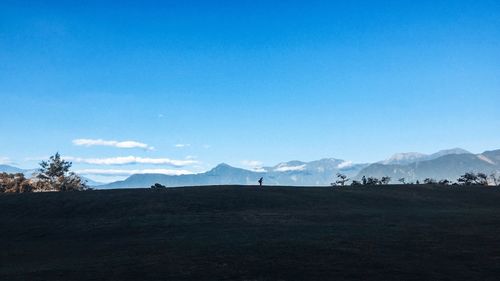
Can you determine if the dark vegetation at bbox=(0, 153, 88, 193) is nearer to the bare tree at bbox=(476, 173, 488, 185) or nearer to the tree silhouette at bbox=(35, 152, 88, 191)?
the tree silhouette at bbox=(35, 152, 88, 191)

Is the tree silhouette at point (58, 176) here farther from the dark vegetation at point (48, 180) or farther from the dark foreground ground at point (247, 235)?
the dark foreground ground at point (247, 235)

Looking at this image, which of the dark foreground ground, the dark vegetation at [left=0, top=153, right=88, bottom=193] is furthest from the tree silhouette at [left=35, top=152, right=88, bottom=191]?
the dark foreground ground

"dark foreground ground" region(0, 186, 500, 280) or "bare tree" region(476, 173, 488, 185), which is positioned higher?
"bare tree" region(476, 173, 488, 185)

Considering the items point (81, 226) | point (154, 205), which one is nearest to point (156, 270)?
point (81, 226)

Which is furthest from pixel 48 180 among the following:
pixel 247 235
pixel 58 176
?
pixel 247 235

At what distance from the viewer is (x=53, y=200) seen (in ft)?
177

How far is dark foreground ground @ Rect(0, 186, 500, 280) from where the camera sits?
781 inches

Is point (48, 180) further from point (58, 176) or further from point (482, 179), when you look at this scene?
point (482, 179)

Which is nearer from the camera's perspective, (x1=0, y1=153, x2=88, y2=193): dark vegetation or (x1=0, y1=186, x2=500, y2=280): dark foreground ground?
(x1=0, y1=186, x2=500, y2=280): dark foreground ground

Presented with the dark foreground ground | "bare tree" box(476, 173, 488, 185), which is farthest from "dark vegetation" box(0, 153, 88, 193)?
"bare tree" box(476, 173, 488, 185)

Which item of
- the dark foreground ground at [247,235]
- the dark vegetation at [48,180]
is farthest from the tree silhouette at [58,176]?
the dark foreground ground at [247,235]

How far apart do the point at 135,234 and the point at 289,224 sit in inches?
506

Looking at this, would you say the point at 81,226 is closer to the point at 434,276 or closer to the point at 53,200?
the point at 53,200

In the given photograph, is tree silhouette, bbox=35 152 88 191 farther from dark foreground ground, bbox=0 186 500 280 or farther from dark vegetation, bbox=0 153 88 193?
dark foreground ground, bbox=0 186 500 280
